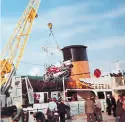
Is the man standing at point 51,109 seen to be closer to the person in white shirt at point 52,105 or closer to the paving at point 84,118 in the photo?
the person in white shirt at point 52,105

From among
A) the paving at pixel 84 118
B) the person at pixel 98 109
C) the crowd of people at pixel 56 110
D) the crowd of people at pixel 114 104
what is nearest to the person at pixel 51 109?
the crowd of people at pixel 56 110

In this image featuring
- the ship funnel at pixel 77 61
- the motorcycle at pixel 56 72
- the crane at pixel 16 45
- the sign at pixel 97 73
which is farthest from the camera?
the sign at pixel 97 73

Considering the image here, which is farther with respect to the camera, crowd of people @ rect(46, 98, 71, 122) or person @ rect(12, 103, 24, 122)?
crowd of people @ rect(46, 98, 71, 122)

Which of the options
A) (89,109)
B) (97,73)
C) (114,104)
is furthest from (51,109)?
(114,104)

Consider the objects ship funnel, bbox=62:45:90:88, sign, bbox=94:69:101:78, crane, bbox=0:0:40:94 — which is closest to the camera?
crane, bbox=0:0:40:94

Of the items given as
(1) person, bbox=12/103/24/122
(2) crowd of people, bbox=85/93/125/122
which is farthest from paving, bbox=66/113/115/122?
(1) person, bbox=12/103/24/122

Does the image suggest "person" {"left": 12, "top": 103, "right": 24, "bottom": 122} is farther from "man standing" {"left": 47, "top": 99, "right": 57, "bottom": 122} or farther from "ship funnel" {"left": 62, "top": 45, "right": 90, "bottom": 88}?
"ship funnel" {"left": 62, "top": 45, "right": 90, "bottom": 88}

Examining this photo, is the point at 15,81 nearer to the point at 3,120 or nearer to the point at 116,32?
the point at 3,120
